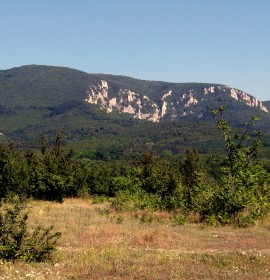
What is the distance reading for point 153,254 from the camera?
48.3ft

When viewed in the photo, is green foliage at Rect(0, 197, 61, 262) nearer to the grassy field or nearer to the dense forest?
the grassy field

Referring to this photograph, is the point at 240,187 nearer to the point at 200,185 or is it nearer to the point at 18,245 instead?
the point at 200,185

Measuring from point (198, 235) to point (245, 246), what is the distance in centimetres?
311

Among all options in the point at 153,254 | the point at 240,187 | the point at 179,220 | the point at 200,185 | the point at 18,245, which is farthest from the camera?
the point at 200,185

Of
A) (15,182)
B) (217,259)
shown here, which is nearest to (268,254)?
(217,259)

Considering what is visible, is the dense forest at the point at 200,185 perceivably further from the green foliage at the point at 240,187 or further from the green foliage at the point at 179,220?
the green foliage at the point at 179,220

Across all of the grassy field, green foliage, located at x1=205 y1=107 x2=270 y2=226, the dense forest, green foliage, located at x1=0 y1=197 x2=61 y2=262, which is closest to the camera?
the grassy field

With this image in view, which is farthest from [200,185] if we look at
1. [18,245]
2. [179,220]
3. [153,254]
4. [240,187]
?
[18,245]

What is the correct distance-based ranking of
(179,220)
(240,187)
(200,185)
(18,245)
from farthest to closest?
(200,185) → (240,187) → (179,220) → (18,245)

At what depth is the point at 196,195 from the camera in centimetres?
2778

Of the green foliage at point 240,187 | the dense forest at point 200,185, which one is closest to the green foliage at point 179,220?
the dense forest at point 200,185

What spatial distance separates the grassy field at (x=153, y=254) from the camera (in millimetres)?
12117

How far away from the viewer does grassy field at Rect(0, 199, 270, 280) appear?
12117mm

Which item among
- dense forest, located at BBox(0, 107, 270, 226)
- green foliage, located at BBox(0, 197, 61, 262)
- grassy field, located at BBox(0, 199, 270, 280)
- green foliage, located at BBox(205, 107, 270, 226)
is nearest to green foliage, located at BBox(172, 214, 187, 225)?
dense forest, located at BBox(0, 107, 270, 226)
